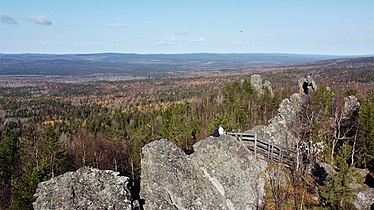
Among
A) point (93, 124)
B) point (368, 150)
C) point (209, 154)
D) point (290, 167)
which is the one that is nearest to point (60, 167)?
point (209, 154)

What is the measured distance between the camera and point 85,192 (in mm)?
19672

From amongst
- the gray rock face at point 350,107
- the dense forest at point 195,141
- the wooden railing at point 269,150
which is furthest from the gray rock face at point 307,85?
the wooden railing at point 269,150

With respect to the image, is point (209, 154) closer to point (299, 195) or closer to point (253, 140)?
point (253, 140)

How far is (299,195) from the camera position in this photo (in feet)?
84.3

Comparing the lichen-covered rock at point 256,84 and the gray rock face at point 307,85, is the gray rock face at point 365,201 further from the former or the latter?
the lichen-covered rock at point 256,84

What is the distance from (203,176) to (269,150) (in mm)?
6717

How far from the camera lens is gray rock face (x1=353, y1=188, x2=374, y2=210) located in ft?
80.8

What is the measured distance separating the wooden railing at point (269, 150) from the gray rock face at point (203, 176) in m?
1.18

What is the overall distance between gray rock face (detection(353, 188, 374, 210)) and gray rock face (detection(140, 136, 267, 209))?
7070 mm

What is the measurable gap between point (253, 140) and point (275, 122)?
915cm

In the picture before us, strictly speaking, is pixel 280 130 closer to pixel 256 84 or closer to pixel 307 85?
pixel 307 85

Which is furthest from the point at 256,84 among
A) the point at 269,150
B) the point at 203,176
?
the point at 203,176

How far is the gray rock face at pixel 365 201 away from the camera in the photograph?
24.6 meters

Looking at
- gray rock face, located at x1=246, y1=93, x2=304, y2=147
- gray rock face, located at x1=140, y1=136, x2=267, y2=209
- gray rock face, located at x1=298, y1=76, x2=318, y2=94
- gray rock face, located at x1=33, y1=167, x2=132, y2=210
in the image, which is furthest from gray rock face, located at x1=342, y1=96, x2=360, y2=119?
gray rock face, located at x1=33, y1=167, x2=132, y2=210
